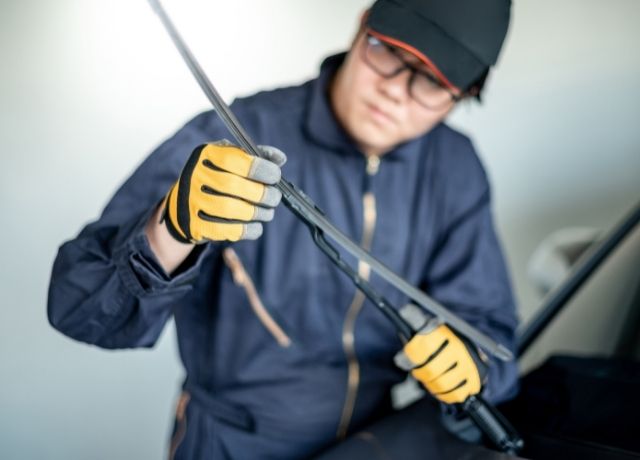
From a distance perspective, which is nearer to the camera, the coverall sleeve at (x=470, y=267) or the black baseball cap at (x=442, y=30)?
the black baseball cap at (x=442, y=30)

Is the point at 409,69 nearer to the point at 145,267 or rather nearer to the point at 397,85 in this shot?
the point at 397,85

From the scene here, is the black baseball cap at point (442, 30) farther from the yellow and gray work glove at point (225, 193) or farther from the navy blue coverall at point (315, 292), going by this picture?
the yellow and gray work glove at point (225, 193)

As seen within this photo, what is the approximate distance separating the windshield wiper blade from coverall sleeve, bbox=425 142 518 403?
130 millimetres

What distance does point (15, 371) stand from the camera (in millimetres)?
703

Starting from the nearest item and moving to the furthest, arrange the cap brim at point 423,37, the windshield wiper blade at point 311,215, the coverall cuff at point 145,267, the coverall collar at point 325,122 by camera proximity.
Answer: the windshield wiper blade at point 311,215, the coverall cuff at point 145,267, the cap brim at point 423,37, the coverall collar at point 325,122

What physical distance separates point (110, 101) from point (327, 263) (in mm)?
308

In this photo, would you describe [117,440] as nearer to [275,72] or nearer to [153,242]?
[153,242]

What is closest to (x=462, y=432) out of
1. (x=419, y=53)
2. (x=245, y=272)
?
(x=245, y=272)

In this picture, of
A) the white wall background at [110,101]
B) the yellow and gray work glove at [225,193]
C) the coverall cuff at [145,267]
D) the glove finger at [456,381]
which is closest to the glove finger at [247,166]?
the yellow and gray work glove at [225,193]

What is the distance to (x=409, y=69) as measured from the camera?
759 mm

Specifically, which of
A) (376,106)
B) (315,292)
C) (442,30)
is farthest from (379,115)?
(315,292)

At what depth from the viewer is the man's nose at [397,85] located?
76 centimetres

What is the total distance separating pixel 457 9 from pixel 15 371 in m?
0.58

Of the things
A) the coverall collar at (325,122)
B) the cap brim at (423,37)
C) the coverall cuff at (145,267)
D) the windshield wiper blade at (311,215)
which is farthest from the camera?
the coverall collar at (325,122)
